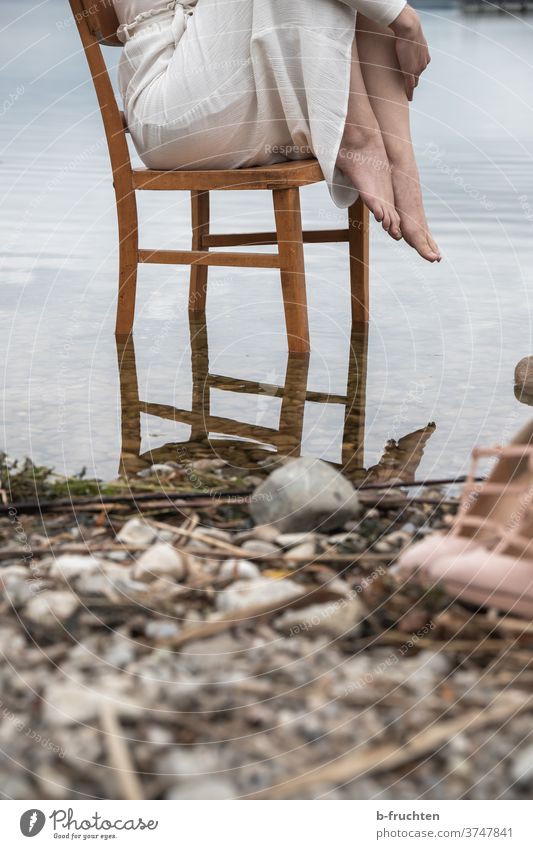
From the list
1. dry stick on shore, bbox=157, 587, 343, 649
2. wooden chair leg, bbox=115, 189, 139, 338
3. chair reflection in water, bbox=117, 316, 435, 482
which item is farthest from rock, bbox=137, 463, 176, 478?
wooden chair leg, bbox=115, 189, 139, 338

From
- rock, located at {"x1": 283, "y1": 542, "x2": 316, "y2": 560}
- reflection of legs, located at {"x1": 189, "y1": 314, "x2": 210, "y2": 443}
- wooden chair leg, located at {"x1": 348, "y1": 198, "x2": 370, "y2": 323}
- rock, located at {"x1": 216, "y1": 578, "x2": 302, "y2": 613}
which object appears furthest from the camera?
wooden chair leg, located at {"x1": 348, "y1": 198, "x2": 370, "y2": 323}

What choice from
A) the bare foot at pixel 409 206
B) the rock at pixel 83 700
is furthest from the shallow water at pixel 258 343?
the rock at pixel 83 700

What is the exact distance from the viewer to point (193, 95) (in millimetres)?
2191

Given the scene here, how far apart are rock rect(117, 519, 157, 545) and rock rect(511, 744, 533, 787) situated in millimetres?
544

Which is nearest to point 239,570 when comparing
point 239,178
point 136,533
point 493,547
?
point 136,533

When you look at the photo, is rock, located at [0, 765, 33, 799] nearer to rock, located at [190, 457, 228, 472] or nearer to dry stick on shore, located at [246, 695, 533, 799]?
dry stick on shore, located at [246, 695, 533, 799]

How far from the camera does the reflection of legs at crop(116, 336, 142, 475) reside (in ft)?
5.31

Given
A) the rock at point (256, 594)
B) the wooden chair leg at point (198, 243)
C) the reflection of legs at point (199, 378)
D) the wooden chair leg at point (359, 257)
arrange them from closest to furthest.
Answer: the rock at point (256, 594) < the reflection of legs at point (199, 378) < the wooden chair leg at point (359, 257) < the wooden chair leg at point (198, 243)

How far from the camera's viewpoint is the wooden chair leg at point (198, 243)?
2717 mm

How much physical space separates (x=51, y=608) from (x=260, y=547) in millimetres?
272

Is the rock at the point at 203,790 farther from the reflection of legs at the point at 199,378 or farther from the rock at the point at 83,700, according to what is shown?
the reflection of legs at the point at 199,378

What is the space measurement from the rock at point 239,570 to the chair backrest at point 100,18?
1.57m
